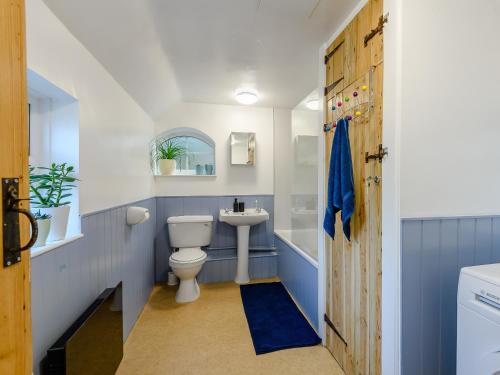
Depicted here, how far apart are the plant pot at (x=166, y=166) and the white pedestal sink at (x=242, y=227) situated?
0.85 m

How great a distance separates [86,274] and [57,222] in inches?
15.6

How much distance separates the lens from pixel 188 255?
242 centimetres

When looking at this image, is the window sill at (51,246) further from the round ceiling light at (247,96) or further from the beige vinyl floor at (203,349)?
the round ceiling light at (247,96)

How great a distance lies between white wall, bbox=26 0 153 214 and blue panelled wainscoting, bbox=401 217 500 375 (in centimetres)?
181

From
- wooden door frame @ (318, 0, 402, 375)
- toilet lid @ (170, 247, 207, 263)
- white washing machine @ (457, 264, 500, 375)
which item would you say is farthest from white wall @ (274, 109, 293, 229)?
white washing machine @ (457, 264, 500, 375)

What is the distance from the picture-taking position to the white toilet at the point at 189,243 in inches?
93.7

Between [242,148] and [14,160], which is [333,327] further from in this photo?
[242,148]

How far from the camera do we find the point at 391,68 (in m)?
1.10

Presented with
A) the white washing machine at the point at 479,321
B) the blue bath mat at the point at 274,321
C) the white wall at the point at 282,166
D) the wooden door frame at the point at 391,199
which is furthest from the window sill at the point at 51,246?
the white wall at the point at 282,166

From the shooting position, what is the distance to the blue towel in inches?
52.6

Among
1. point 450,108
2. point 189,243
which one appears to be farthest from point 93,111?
point 450,108

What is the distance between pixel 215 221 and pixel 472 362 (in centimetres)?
250

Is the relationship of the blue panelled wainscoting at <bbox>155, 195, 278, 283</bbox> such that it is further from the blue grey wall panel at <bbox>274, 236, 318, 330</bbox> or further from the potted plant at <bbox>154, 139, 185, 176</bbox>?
the potted plant at <bbox>154, 139, 185, 176</bbox>

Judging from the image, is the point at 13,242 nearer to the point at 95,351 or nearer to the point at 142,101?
the point at 95,351
